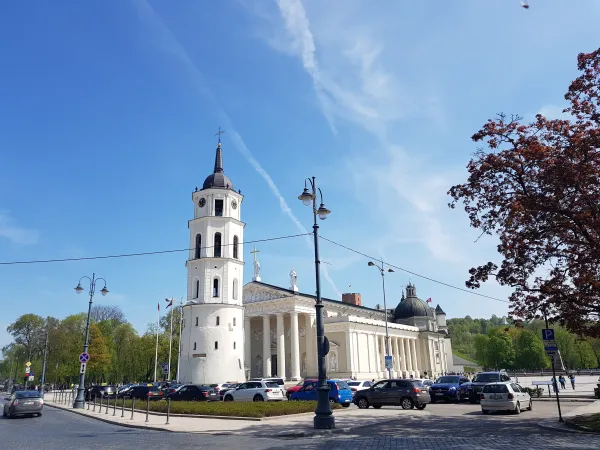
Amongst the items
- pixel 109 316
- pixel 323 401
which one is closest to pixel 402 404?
pixel 323 401

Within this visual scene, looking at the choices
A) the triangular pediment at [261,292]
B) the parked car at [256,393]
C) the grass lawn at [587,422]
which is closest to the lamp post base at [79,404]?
the parked car at [256,393]

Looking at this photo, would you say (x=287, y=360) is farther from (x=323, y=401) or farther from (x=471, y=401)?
(x=323, y=401)

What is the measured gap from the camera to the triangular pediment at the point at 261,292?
7150 cm

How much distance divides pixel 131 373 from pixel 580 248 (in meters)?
85.0

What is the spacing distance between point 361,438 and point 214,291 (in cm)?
4053

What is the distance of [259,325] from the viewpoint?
77.5 meters

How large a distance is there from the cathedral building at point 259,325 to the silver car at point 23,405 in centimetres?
1986

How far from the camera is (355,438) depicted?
47.8 feet

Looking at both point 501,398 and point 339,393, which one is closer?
point 501,398

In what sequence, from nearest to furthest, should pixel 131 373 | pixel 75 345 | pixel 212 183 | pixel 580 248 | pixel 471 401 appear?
pixel 580 248, pixel 471 401, pixel 212 183, pixel 75 345, pixel 131 373

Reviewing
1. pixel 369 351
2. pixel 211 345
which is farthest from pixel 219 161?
pixel 369 351

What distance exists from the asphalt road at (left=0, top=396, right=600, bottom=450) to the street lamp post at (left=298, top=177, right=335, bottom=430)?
39.6 inches

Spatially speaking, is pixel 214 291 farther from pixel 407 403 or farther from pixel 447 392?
pixel 407 403

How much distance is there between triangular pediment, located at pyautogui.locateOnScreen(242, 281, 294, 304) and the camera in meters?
71.5
